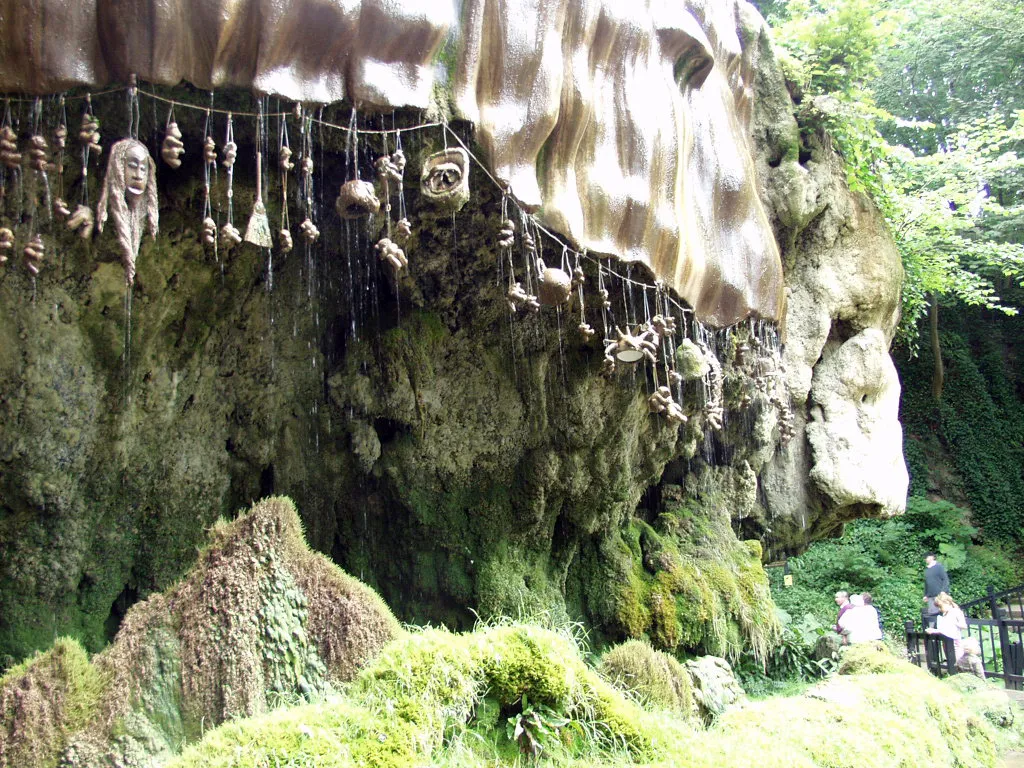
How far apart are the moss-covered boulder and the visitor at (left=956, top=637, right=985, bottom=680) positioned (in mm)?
8962

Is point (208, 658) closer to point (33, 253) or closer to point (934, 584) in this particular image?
point (33, 253)

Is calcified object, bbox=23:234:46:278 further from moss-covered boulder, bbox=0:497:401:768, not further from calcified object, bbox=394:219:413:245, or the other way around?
calcified object, bbox=394:219:413:245

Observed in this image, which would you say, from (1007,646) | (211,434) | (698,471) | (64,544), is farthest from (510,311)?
(1007,646)

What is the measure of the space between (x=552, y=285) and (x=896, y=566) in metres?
13.8

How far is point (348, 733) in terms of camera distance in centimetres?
337

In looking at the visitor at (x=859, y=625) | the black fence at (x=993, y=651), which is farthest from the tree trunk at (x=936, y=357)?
the visitor at (x=859, y=625)

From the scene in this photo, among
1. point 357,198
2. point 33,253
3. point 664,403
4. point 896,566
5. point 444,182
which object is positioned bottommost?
point 896,566

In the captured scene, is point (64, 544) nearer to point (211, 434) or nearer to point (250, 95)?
point (211, 434)

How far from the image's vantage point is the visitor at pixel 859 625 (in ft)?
34.7

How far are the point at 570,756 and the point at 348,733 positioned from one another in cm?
104

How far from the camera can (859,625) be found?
35.0 feet

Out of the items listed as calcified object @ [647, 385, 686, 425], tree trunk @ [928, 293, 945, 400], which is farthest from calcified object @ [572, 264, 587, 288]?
tree trunk @ [928, 293, 945, 400]

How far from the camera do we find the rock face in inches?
201

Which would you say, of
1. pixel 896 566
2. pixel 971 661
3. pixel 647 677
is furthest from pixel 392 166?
pixel 896 566
